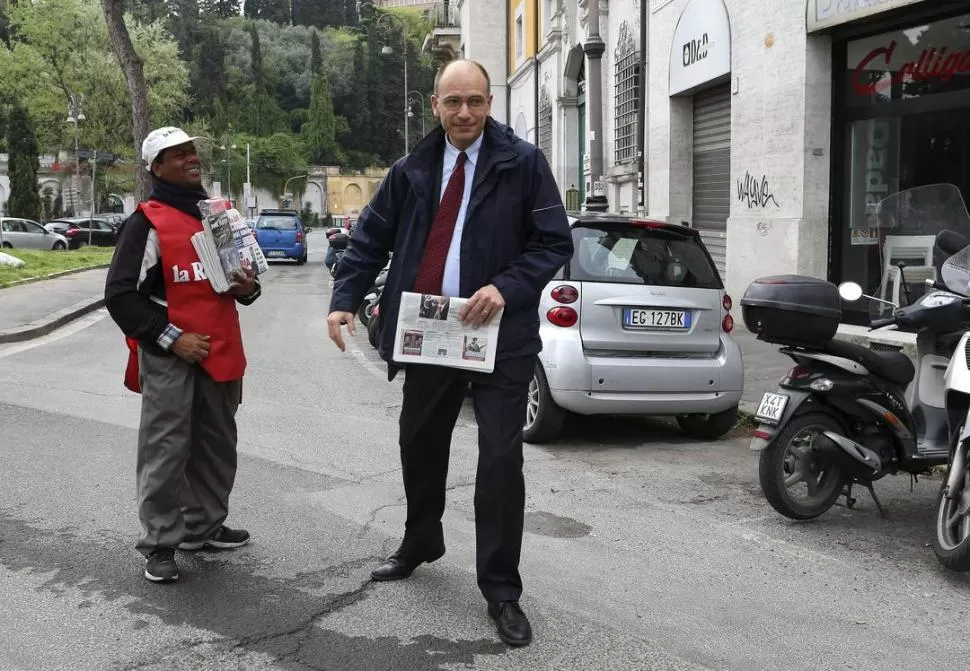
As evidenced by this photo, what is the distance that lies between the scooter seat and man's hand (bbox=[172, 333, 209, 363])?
2.95 metres

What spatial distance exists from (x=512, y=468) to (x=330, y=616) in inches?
34.4

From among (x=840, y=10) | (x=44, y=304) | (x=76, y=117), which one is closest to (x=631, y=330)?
(x=840, y=10)

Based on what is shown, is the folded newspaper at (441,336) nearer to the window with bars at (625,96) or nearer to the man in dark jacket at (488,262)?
the man in dark jacket at (488,262)

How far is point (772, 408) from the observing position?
16.7 feet

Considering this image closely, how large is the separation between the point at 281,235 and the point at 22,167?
2526 cm

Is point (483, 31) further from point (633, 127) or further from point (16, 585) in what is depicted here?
point (16, 585)

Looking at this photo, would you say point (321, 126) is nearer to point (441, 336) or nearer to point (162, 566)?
point (162, 566)

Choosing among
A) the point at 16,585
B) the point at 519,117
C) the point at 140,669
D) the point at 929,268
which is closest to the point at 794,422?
the point at 140,669

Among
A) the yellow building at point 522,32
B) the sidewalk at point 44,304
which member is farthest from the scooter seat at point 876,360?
the yellow building at point 522,32

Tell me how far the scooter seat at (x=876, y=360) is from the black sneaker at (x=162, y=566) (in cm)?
319

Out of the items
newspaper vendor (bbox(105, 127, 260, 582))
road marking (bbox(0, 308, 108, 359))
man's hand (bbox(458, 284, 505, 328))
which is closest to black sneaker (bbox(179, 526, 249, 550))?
newspaper vendor (bbox(105, 127, 260, 582))

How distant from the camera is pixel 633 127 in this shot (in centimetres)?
1919

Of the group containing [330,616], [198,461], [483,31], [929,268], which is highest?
[483,31]

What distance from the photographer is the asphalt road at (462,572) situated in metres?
3.54
